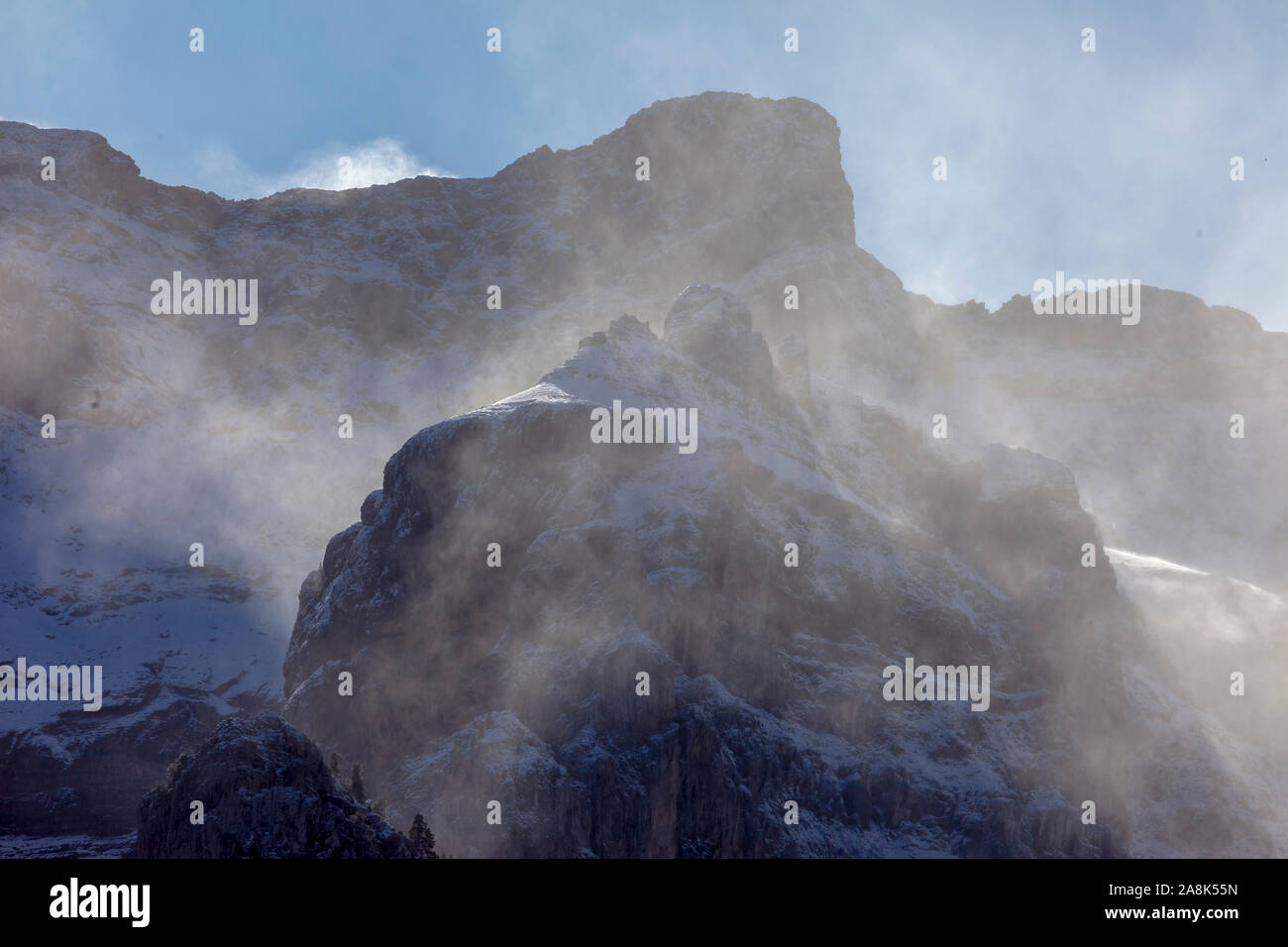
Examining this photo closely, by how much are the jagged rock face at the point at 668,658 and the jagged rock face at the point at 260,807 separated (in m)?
26.0

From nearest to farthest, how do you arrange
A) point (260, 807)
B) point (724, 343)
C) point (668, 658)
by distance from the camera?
1. point (260, 807)
2. point (668, 658)
3. point (724, 343)

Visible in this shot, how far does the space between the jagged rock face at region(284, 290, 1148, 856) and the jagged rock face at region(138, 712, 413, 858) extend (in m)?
26.0

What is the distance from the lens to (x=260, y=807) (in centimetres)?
9169

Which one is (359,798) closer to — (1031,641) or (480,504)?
(480,504)

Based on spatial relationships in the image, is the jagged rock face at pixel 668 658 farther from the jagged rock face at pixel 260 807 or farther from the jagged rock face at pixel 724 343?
the jagged rock face at pixel 260 807

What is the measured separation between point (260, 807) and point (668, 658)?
159 ft

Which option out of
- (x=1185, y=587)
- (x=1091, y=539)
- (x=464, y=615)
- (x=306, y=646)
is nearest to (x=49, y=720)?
(x=306, y=646)

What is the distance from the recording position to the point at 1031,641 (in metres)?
158

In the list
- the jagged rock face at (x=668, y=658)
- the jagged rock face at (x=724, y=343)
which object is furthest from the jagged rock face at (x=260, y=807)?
the jagged rock face at (x=724, y=343)

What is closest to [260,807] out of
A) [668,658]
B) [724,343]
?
[668,658]

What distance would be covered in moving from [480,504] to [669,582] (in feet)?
65.1

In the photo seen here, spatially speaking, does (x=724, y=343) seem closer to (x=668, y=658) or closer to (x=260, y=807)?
(x=668, y=658)

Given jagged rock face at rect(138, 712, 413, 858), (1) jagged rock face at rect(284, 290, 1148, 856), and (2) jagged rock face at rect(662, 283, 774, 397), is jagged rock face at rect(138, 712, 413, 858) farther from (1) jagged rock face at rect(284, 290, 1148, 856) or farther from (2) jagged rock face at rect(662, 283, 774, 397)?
(2) jagged rock face at rect(662, 283, 774, 397)

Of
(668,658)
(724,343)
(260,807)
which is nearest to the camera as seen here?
(260,807)
